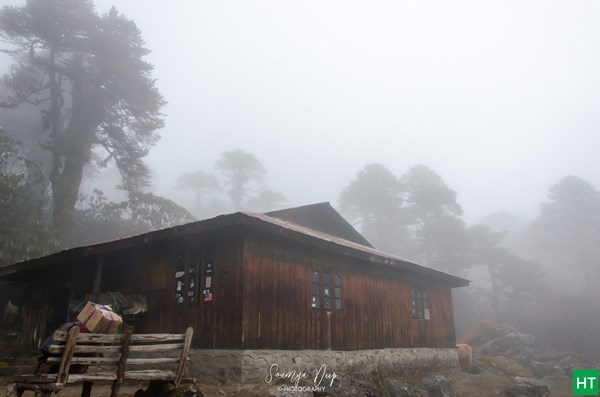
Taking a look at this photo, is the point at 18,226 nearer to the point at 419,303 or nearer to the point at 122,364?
the point at 122,364

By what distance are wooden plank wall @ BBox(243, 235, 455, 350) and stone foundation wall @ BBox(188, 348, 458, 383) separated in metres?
0.24

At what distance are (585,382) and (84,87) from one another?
3431 centimetres

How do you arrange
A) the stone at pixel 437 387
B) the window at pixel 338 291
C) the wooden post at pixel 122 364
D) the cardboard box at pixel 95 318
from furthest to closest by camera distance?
the stone at pixel 437 387
the window at pixel 338 291
the cardboard box at pixel 95 318
the wooden post at pixel 122 364

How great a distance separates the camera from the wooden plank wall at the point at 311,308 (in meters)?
10.9

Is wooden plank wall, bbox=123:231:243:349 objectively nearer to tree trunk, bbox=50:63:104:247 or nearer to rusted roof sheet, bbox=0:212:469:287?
rusted roof sheet, bbox=0:212:469:287

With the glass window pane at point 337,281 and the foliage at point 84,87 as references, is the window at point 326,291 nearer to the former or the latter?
the glass window pane at point 337,281

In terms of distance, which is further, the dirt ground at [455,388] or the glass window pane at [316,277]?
the glass window pane at [316,277]

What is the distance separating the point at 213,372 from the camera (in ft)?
34.3

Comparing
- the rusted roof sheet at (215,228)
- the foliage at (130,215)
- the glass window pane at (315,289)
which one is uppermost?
the foliage at (130,215)

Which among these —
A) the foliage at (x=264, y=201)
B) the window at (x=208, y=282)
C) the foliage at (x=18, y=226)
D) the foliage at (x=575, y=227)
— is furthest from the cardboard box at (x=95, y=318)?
the foliage at (x=264, y=201)

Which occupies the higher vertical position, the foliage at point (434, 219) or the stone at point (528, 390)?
the foliage at point (434, 219)

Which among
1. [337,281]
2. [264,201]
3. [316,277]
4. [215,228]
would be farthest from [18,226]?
[264,201]

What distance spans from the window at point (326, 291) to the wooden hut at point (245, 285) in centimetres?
3

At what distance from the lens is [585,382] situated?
2025 cm
